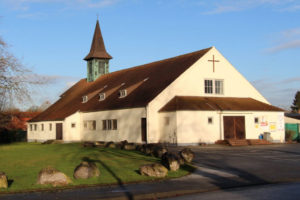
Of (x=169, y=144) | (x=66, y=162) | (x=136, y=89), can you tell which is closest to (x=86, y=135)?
(x=136, y=89)

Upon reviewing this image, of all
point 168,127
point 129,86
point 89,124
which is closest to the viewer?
point 168,127

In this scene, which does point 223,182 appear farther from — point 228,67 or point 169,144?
point 228,67

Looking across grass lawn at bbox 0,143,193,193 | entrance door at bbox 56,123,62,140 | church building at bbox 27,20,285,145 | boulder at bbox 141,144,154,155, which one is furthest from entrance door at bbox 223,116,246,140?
entrance door at bbox 56,123,62,140

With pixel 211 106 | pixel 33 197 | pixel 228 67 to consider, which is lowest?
pixel 33 197

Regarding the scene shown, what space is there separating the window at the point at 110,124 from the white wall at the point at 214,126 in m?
7.91

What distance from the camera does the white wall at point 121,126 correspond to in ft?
112

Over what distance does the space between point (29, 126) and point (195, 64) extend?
87.8 ft

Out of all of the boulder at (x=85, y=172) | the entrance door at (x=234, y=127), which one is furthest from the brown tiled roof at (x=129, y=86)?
the boulder at (x=85, y=172)

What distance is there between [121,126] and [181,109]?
7.34 meters

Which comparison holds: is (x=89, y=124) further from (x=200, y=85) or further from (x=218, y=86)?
(x=218, y=86)

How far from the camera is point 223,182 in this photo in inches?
548

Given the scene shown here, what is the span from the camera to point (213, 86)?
35.4 m

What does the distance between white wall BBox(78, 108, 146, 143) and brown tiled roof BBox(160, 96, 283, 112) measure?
277cm

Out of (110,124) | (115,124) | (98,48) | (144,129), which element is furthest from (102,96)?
(98,48)
